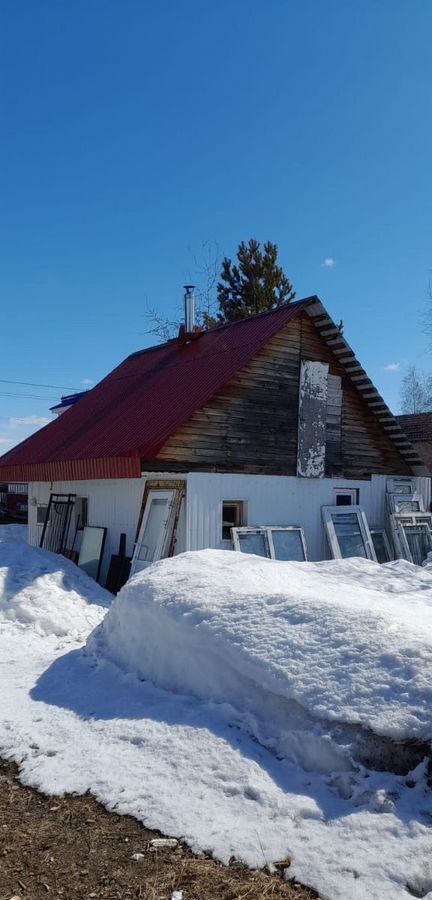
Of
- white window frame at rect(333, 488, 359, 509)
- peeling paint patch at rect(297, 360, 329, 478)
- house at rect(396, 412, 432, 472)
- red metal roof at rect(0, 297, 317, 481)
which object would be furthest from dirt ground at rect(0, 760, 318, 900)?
house at rect(396, 412, 432, 472)

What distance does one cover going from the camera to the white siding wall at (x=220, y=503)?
472 inches

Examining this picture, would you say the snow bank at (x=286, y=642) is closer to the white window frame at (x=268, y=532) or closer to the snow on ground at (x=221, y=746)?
the snow on ground at (x=221, y=746)

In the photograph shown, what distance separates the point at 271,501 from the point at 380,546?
3.30m

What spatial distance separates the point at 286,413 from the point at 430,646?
932 cm

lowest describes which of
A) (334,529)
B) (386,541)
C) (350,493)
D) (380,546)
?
(380,546)

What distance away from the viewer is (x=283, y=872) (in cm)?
351

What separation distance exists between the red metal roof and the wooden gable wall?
0.27 meters

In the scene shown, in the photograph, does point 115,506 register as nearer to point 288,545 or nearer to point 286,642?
point 288,545

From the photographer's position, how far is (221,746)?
464cm

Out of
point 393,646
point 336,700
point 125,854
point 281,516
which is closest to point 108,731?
point 125,854

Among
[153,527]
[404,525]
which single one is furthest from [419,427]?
[153,527]

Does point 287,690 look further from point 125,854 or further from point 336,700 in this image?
point 125,854

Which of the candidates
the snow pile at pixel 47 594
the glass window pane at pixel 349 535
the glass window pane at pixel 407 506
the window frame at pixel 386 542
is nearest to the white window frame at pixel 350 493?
the glass window pane at pixel 349 535

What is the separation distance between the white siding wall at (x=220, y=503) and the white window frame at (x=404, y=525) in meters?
0.60
